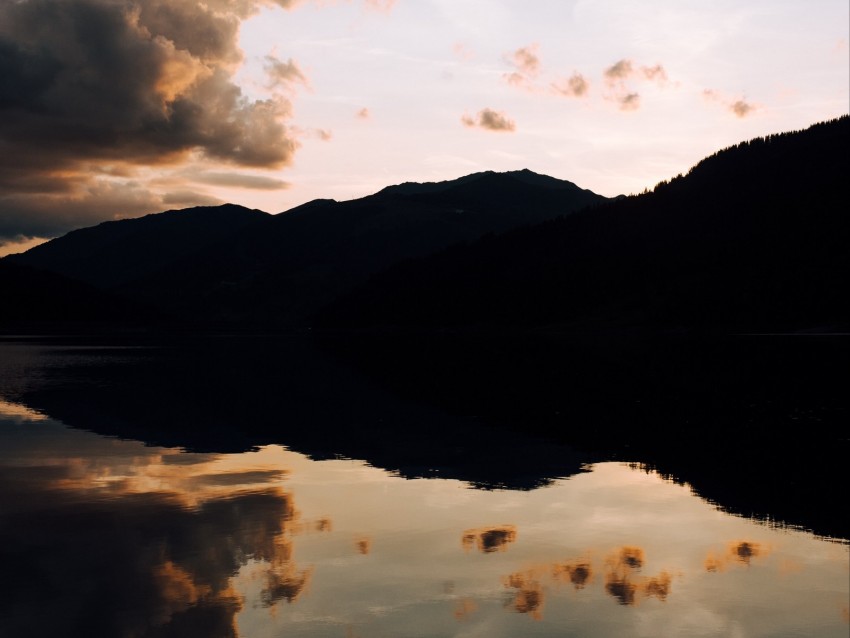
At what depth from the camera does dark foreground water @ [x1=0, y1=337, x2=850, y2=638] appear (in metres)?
14.7

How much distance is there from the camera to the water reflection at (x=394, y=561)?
14500 millimetres

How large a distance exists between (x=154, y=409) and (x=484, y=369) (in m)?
38.6

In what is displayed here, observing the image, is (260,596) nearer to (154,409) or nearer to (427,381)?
(154,409)

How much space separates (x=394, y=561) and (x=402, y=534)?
2.33 metres

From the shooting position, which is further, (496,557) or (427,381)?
(427,381)

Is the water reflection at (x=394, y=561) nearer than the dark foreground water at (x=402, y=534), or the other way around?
the water reflection at (x=394, y=561)

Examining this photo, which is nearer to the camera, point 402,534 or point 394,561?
point 394,561

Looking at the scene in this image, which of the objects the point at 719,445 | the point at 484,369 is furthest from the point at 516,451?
the point at 484,369

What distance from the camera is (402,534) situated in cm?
2053

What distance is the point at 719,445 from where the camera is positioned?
1316 inches

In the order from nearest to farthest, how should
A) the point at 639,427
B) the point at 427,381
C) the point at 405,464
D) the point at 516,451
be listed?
1. the point at 405,464
2. the point at 516,451
3. the point at 639,427
4. the point at 427,381

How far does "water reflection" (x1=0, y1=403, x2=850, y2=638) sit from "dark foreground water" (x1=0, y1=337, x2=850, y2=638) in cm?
7

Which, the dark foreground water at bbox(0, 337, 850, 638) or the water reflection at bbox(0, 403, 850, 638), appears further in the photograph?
the dark foreground water at bbox(0, 337, 850, 638)

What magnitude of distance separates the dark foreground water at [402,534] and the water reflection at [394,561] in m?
0.07
